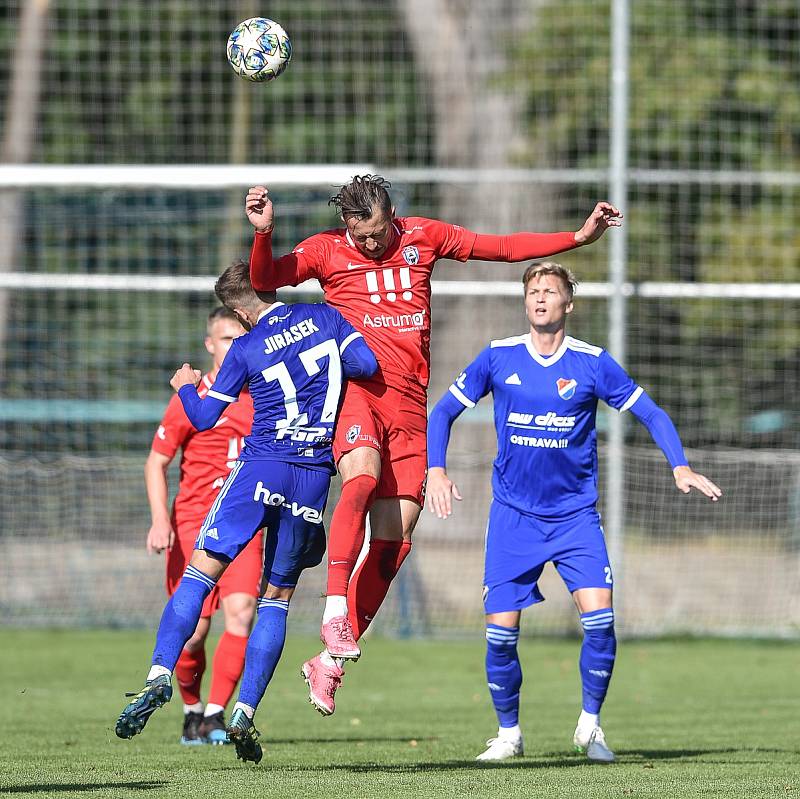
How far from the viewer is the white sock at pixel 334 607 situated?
7.23 meters

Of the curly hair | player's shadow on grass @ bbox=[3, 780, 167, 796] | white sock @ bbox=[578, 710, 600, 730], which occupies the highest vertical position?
the curly hair

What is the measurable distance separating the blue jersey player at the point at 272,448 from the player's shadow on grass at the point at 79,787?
53cm

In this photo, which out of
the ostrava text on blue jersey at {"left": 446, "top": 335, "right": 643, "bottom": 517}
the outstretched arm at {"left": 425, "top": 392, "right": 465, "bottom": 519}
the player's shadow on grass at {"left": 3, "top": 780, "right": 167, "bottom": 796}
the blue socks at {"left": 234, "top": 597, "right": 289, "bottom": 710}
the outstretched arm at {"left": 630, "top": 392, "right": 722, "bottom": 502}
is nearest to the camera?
the player's shadow on grass at {"left": 3, "top": 780, "right": 167, "bottom": 796}

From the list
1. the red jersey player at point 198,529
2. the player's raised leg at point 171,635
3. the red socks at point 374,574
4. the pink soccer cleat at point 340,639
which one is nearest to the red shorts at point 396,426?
the red socks at point 374,574

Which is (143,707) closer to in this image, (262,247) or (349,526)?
(349,526)

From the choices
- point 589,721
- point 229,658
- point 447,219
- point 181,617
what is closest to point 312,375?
point 181,617

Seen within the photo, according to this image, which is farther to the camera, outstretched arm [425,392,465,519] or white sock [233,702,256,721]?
outstretched arm [425,392,465,519]

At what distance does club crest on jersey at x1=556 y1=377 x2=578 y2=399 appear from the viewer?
8.25 metres

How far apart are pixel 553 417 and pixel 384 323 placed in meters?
1.08

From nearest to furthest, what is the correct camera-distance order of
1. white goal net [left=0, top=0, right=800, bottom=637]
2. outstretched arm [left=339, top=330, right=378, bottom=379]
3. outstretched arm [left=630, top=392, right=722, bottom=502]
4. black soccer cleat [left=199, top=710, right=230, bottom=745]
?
outstretched arm [left=339, top=330, right=378, bottom=379], outstretched arm [left=630, top=392, right=722, bottom=502], black soccer cleat [left=199, top=710, right=230, bottom=745], white goal net [left=0, top=0, right=800, bottom=637]

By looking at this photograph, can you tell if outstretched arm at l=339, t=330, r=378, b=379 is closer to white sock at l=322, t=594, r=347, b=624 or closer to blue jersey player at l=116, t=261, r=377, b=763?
blue jersey player at l=116, t=261, r=377, b=763

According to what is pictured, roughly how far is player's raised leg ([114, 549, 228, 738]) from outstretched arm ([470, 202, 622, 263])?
7.26ft

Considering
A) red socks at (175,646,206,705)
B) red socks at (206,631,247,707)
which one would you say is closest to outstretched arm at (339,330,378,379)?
red socks at (206,631,247,707)

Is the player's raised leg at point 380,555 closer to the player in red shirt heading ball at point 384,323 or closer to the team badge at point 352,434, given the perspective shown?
the player in red shirt heading ball at point 384,323
